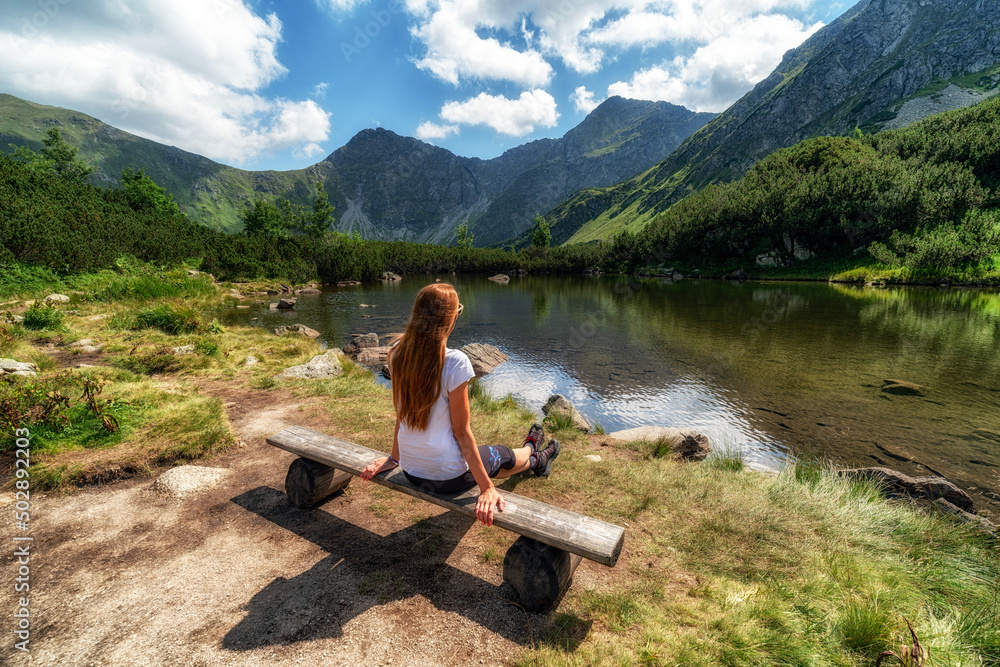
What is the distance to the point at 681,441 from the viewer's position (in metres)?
9.45

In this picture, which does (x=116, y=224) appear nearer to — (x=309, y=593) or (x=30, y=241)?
(x=30, y=241)

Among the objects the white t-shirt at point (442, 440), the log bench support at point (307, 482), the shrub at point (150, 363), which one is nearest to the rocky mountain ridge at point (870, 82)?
the white t-shirt at point (442, 440)

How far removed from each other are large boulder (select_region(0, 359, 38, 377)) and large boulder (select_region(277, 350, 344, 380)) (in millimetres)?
5141

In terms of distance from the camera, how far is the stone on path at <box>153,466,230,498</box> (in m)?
5.79

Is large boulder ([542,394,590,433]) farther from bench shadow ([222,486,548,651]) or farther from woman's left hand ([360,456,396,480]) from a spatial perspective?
woman's left hand ([360,456,396,480])

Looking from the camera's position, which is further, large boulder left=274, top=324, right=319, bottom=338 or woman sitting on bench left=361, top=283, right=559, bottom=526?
large boulder left=274, top=324, right=319, bottom=338

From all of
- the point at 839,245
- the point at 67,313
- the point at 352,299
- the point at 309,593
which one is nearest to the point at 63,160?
the point at 352,299

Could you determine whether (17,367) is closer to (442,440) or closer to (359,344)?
(442,440)

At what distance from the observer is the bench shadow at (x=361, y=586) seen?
12.0 ft

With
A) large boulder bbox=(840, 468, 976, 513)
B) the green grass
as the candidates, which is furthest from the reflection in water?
the green grass

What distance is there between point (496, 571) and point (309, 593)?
2050mm

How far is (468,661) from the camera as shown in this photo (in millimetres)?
3365

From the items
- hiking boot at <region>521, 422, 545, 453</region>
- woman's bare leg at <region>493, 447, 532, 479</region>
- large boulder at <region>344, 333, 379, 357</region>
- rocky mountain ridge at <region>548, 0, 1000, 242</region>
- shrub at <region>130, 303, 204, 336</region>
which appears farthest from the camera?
rocky mountain ridge at <region>548, 0, 1000, 242</region>

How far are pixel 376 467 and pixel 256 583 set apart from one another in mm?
1671
